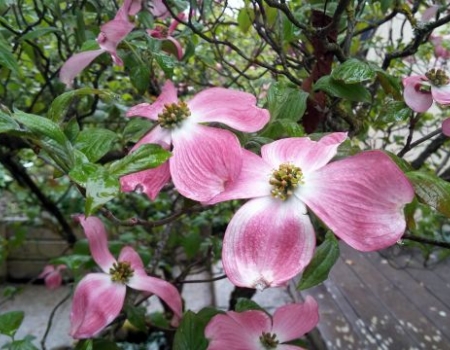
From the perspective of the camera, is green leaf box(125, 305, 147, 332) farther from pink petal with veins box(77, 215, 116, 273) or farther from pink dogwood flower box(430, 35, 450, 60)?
pink dogwood flower box(430, 35, 450, 60)

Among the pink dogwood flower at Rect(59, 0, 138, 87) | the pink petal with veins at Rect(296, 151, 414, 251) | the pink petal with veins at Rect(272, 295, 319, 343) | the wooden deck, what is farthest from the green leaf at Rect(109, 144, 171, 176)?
the wooden deck

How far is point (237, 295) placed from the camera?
3.97 ft

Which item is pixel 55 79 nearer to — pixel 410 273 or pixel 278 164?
pixel 278 164

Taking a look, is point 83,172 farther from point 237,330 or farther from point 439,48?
point 439,48

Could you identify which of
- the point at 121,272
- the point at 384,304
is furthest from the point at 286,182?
the point at 384,304

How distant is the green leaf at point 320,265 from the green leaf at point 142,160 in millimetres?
190

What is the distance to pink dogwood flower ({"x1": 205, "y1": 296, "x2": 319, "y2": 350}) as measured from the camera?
1.75 feet

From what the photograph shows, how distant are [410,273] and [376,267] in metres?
0.12

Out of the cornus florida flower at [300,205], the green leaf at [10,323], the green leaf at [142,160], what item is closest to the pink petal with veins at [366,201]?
the cornus florida flower at [300,205]

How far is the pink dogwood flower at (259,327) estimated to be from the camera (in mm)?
532

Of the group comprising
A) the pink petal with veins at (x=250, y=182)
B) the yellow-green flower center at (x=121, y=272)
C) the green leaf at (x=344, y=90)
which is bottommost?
the yellow-green flower center at (x=121, y=272)

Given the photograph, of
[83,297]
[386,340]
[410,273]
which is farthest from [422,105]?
[410,273]

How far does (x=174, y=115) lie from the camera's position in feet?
1.37

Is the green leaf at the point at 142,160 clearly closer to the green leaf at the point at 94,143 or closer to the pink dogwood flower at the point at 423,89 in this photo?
the green leaf at the point at 94,143
